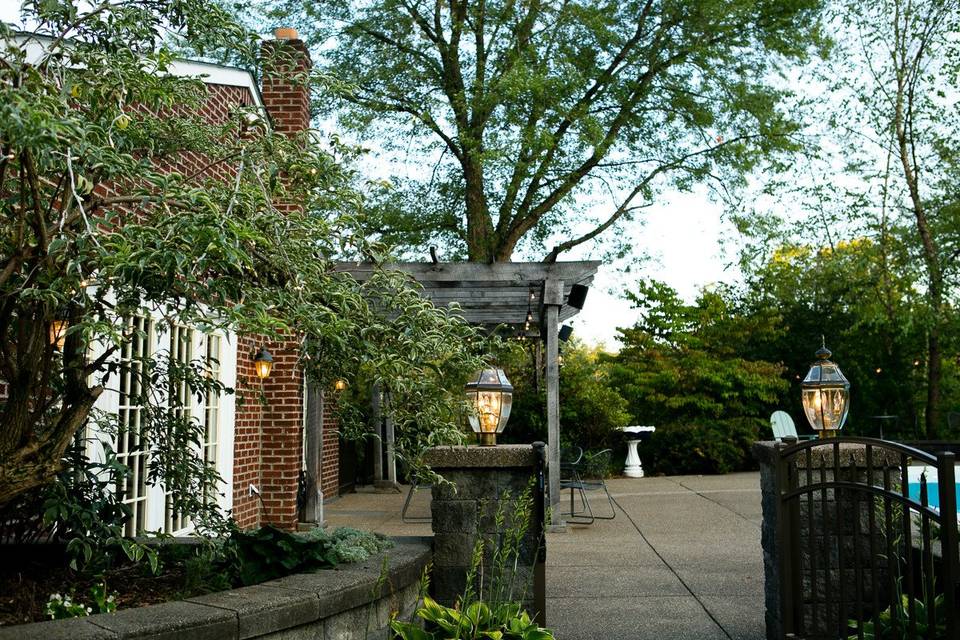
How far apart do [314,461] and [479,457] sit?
548cm

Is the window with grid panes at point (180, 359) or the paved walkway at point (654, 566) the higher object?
the window with grid panes at point (180, 359)

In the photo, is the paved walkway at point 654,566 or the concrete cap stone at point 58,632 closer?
the concrete cap stone at point 58,632

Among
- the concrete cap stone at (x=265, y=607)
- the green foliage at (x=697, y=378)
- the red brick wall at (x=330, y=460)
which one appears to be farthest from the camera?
the green foliage at (x=697, y=378)

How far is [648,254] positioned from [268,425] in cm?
1104

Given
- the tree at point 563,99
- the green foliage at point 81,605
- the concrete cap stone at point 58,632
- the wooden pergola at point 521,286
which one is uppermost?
the tree at point 563,99

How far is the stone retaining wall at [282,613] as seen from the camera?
3.14m

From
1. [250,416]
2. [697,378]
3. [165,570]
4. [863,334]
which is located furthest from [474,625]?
[863,334]

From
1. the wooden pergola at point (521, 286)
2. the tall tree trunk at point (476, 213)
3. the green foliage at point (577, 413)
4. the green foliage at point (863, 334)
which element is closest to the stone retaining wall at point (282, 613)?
the wooden pergola at point (521, 286)

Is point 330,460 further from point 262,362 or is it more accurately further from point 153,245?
point 153,245

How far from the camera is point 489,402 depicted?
18.0 feet

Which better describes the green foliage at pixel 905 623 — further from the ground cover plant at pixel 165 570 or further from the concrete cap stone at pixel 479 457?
the ground cover plant at pixel 165 570

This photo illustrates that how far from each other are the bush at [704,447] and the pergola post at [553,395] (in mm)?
8554

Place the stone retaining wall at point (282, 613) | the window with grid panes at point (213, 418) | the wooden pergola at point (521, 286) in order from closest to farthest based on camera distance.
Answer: the stone retaining wall at point (282, 613) < the window with grid panes at point (213, 418) < the wooden pergola at point (521, 286)

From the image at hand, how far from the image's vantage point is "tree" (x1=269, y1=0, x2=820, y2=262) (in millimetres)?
16391
